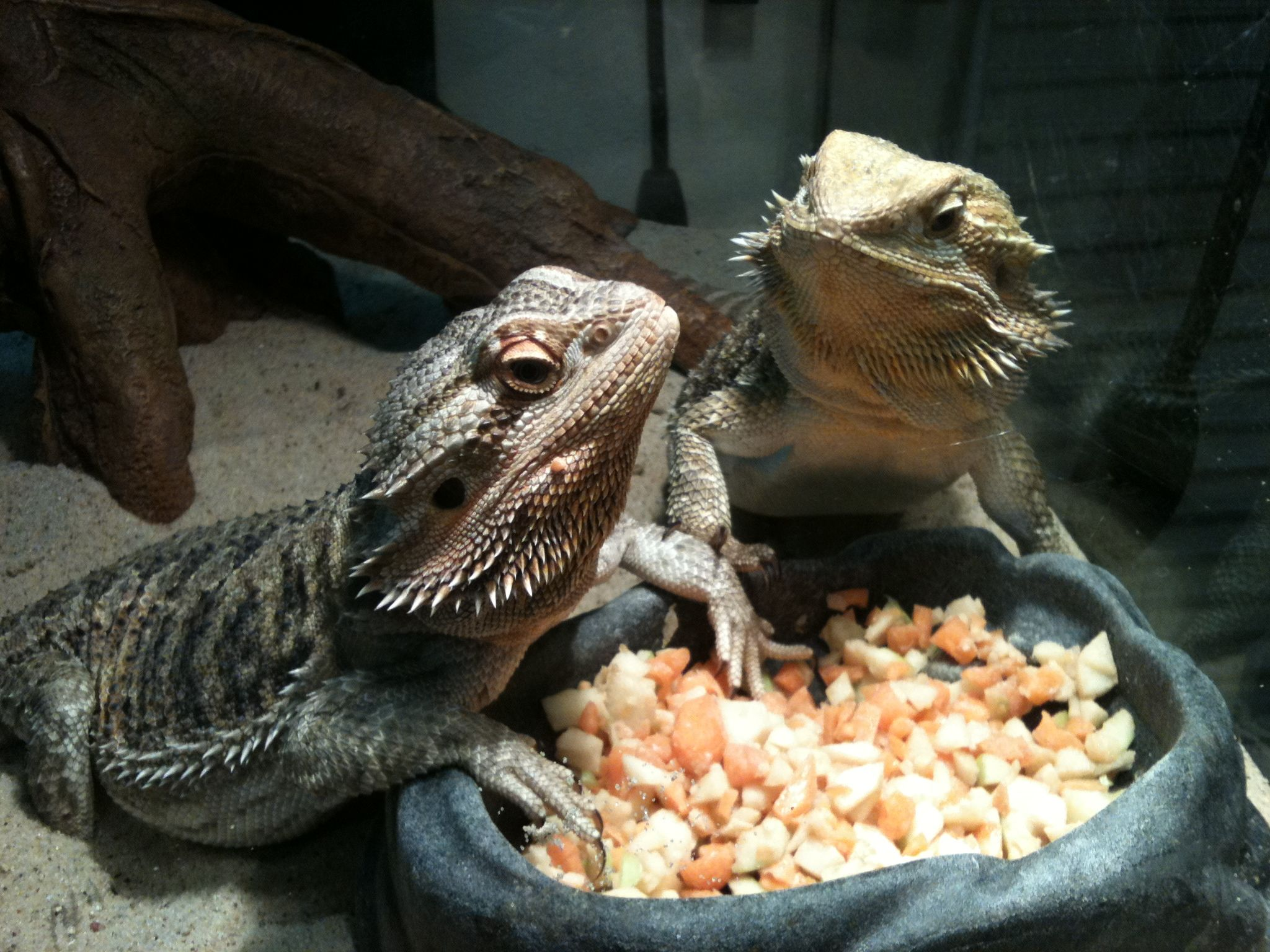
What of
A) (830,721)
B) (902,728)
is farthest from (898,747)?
(830,721)

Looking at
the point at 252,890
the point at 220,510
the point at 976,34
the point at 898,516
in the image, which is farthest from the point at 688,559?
the point at 976,34

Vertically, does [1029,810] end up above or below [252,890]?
above

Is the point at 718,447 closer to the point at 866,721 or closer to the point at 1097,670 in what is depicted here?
the point at 866,721

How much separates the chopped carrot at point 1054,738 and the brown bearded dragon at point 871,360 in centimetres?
63

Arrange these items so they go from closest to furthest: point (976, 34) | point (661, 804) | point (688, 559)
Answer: point (661, 804)
point (688, 559)
point (976, 34)

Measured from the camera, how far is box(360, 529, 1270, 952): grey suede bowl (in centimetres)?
130

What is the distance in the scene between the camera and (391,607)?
5.59 ft

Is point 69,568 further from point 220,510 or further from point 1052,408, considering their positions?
point 1052,408

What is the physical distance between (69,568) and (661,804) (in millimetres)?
1740

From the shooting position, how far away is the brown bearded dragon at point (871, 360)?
6.11ft

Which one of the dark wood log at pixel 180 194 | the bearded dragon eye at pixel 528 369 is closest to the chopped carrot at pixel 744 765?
the bearded dragon eye at pixel 528 369

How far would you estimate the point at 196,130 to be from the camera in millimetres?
2854

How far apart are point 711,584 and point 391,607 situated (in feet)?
2.57

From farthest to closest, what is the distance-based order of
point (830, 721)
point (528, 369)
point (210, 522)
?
1. point (210, 522)
2. point (830, 721)
3. point (528, 369)
